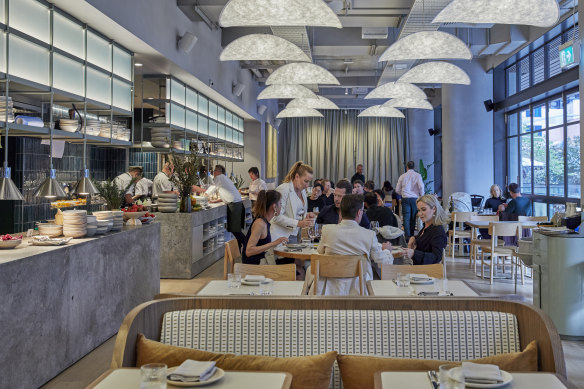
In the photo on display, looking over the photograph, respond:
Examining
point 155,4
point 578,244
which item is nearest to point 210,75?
point 155,4

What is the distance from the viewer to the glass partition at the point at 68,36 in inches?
234

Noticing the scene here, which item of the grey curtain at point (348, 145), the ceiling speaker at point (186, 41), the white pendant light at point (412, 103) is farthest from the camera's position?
the grey curtain at point (348, 145)

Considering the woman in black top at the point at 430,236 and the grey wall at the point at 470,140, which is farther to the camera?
the grey wall at the point at 470,140

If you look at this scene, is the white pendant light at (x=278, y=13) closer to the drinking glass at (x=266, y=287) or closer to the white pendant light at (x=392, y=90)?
the drinking glass at (x=266, y=287)

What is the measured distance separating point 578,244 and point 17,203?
7178mm

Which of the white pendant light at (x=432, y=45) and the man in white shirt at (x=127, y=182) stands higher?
the white pendant light at (x=432, y=45)

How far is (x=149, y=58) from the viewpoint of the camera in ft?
27.1

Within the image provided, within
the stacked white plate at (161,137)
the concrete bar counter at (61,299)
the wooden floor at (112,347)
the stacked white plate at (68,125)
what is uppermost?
the stacked white plate at (161,137)

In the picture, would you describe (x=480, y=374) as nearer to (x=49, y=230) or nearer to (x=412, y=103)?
(x=49, y=230)

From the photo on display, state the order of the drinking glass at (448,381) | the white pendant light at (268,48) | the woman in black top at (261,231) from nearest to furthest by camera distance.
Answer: the drinking glass at (448,381) < the woman in black top at (261,231) < the white pendant light at (268,48)

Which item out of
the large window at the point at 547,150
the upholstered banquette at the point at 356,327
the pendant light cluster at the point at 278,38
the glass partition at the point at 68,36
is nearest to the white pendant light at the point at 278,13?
the pendant light cluster at the point at 278,38

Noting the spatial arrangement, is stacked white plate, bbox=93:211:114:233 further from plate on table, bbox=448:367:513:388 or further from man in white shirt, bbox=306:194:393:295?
plate on table, bbox=448:367:513:388

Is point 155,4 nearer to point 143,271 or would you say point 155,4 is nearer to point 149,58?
point 149,58

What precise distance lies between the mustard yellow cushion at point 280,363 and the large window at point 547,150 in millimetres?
9015
